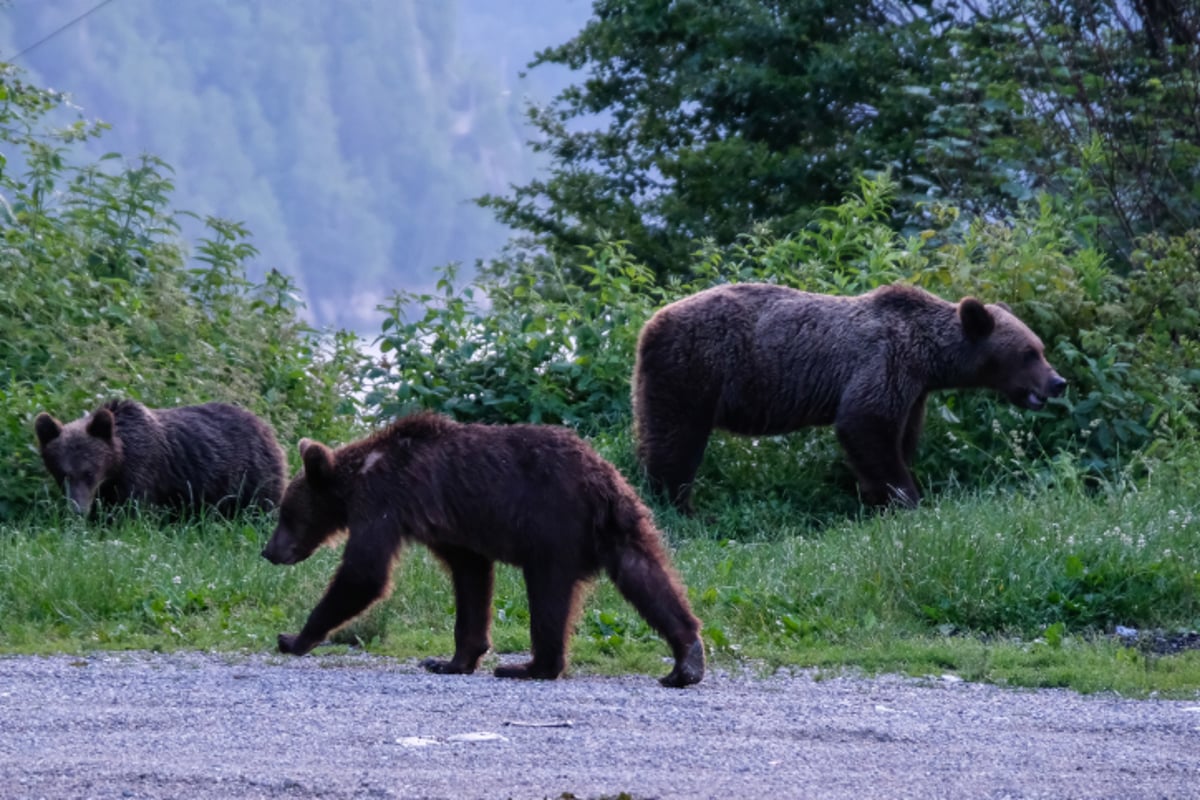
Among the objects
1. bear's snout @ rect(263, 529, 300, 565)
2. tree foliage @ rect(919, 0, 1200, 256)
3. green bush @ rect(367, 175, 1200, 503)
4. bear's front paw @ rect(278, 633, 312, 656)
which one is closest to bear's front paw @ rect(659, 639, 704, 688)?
bear's front paw @ rect(278, 633, 312, 656)

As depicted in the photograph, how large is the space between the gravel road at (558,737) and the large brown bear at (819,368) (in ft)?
16.1

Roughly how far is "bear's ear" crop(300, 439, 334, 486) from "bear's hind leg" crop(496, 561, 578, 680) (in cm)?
110

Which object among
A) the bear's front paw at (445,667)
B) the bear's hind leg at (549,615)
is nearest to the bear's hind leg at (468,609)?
the bear's front paw at (445,667)

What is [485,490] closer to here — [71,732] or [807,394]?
[71,732]

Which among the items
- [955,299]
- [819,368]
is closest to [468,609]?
[819,368]

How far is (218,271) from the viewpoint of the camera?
15.1 metres

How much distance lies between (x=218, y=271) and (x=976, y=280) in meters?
6.75

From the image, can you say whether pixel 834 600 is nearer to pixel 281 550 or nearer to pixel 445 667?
pixel 445 667

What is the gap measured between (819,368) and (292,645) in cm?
580

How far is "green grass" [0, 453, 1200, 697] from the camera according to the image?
753 centimetres

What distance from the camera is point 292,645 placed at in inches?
288

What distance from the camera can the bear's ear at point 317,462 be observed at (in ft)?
24.0

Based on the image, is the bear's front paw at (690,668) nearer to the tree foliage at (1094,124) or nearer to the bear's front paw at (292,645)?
the bear's front paw at (292,645)

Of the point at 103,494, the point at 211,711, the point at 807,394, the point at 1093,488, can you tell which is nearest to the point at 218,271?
the point at 103,494
